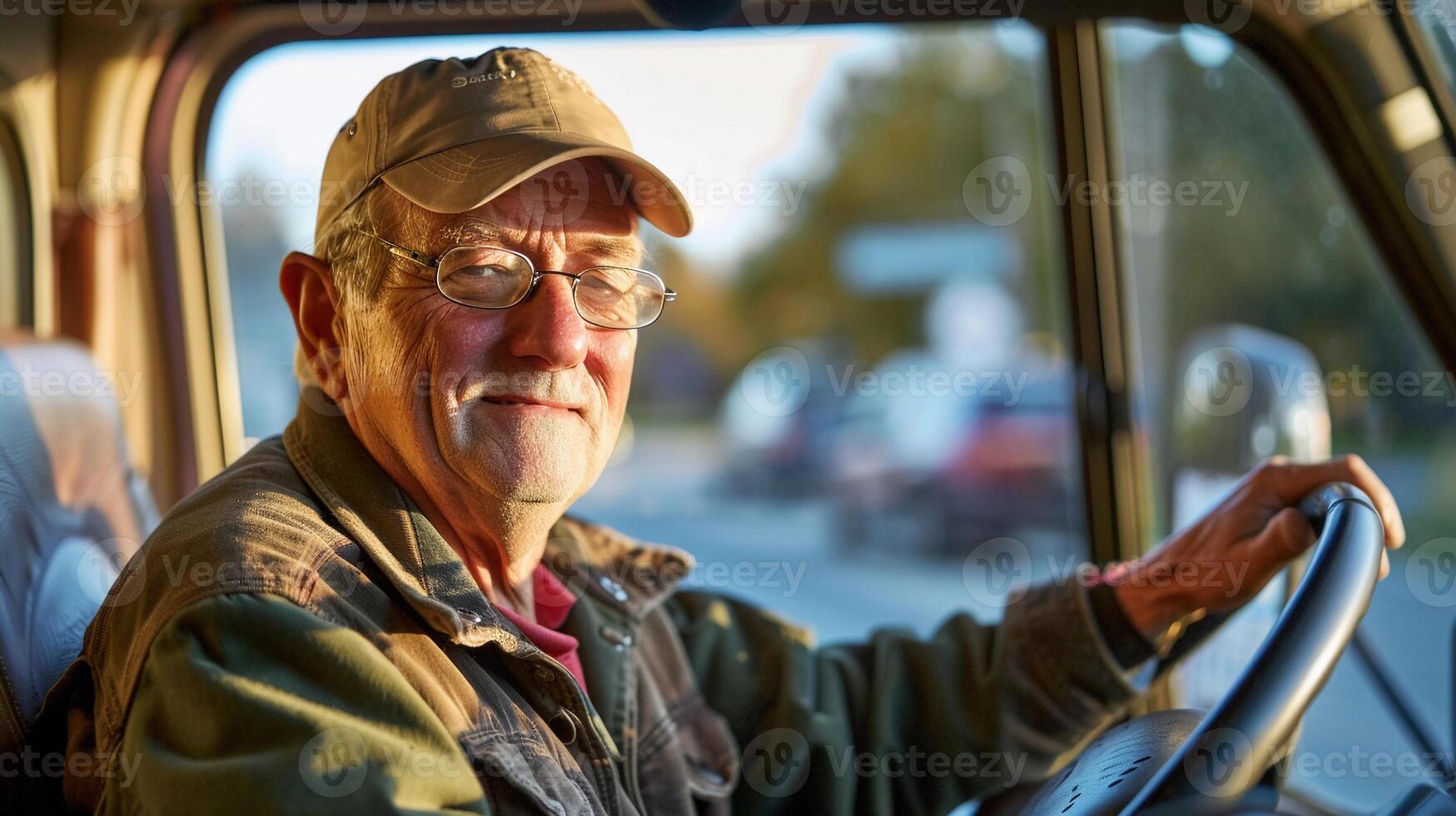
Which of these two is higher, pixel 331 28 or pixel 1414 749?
pixel 331 28

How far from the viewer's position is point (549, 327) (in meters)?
1.42

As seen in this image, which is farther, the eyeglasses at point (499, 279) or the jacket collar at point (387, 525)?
the eyeglasses at point (499, 279)

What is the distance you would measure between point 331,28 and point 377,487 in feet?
3.07

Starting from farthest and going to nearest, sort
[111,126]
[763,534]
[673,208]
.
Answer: [763,534] < [111,126] < [673,208]

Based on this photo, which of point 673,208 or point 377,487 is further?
point 673,208

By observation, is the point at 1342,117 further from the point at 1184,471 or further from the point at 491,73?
the point at 491,73

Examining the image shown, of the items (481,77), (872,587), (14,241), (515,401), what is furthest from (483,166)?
(872,587)

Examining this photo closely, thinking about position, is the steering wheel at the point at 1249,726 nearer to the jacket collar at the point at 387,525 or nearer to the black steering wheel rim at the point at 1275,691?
the black steering wheel rim at the point at 1275,691

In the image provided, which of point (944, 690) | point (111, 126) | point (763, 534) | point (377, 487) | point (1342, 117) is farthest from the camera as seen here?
point (763, 534)

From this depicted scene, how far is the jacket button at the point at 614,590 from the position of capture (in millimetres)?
1711

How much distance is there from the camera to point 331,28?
1.92 metres

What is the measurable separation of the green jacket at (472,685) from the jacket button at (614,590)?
2 cm

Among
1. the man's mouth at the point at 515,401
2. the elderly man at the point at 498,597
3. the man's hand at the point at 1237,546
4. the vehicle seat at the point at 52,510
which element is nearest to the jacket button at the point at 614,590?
the elderly man at the point at 498,597

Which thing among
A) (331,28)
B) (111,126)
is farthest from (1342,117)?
(111,126)
